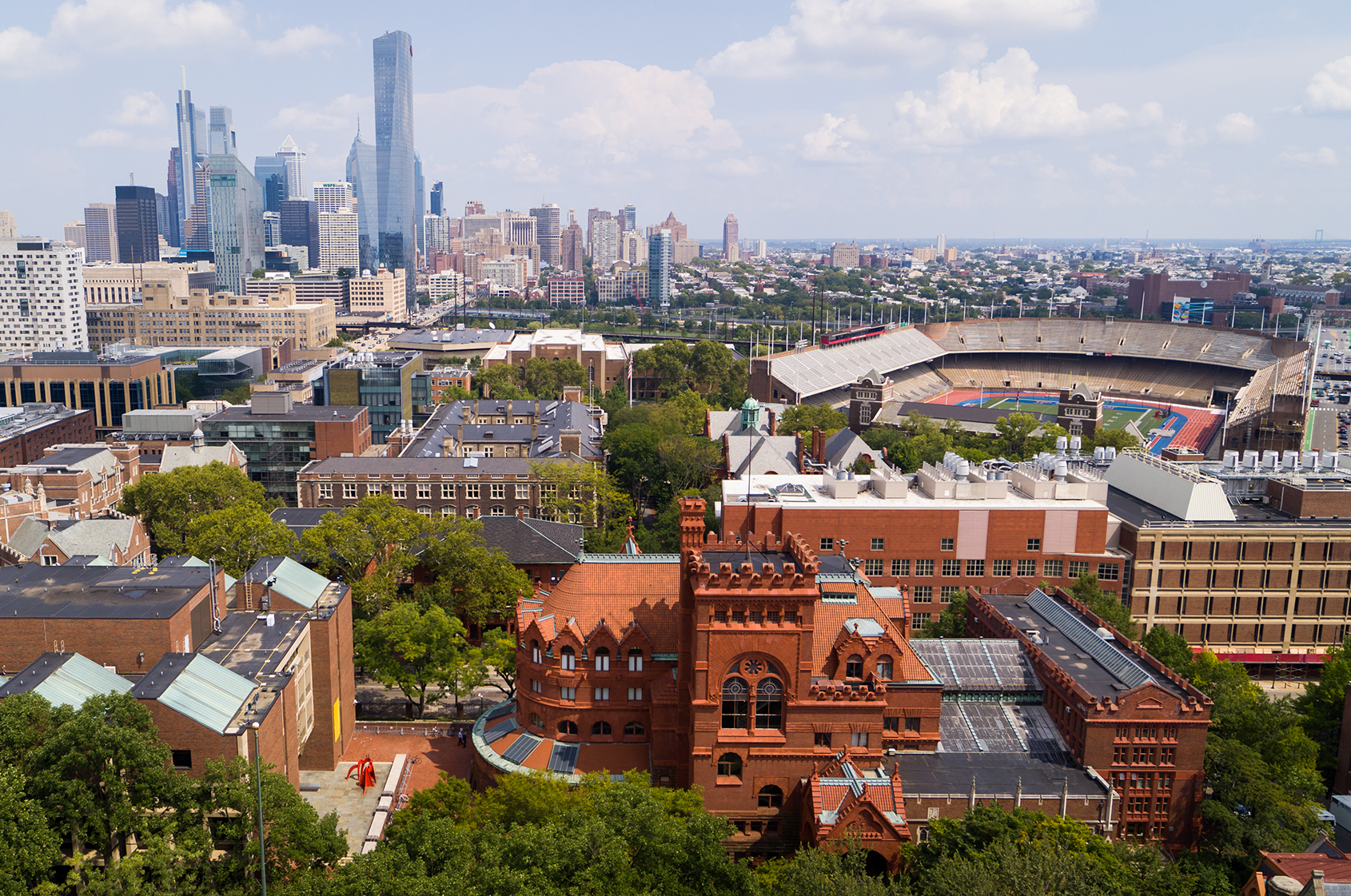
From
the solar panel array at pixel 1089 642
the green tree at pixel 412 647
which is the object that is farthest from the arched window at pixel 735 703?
the green tree at pixel 412 647

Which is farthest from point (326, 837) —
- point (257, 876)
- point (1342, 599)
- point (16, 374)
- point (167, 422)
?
point (16, 374)

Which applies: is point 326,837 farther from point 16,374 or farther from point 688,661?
point 16,374

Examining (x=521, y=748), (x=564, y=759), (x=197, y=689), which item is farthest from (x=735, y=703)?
(x=197, y=689)

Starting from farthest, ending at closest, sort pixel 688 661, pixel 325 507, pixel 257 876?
pixel 325 507 < pixel 688 661 < pixel 257 876

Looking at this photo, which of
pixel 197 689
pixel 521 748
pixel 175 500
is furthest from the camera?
pixel 175 500

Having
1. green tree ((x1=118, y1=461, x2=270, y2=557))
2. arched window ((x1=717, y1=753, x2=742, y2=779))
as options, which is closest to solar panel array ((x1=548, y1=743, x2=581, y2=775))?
arched window ((x1=717, y1=753, x2=742, y2=779))

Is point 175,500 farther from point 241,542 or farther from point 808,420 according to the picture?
point 808,420

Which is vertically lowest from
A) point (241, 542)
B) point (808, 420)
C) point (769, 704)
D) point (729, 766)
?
point (729, 766)
